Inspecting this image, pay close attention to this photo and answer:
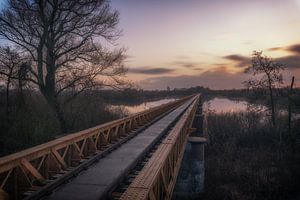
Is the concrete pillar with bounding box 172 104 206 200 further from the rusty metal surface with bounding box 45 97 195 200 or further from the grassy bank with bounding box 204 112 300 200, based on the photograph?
the rusty metal surface with bounding box 45 97 195 200

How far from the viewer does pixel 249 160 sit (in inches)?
891

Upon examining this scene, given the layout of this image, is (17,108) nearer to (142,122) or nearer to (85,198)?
(142,122)

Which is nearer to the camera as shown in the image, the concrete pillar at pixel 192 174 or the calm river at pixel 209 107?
the concrete pillar at pixel 192 174

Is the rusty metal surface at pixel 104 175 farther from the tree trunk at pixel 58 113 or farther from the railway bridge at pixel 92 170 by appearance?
the tree trunk at pixel 58 113

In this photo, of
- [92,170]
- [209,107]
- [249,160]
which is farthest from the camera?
[209,107]

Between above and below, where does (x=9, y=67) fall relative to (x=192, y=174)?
above

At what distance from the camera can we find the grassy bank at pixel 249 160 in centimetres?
1712

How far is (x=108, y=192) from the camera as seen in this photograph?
22.2ft

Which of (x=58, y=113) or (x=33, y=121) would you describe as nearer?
(x=33, y=121)

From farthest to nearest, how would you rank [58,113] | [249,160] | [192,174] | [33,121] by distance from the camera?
[249,160] < [58,113] < [192,174] < [33,121]

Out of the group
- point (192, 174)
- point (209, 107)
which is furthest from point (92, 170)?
point (209, 107)

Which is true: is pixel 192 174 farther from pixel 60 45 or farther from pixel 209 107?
pixel 209 107

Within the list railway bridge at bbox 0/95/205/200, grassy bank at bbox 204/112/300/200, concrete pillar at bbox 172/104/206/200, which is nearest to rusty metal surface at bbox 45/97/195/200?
railway bridge at bbox 0/95/205/200

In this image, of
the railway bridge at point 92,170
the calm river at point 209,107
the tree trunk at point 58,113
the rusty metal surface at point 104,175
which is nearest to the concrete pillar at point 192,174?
the railway bridge at point 92,170
